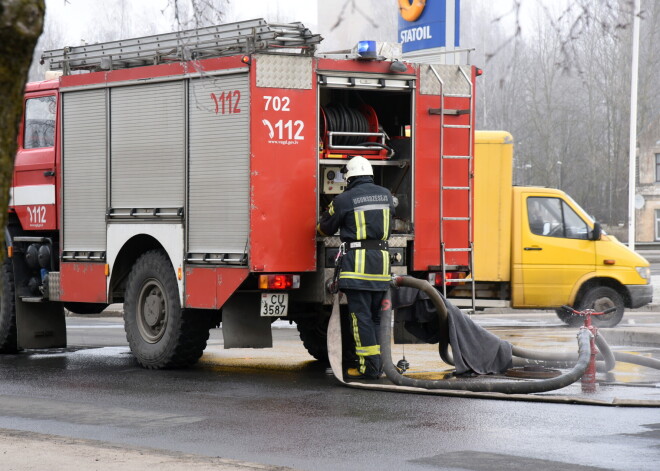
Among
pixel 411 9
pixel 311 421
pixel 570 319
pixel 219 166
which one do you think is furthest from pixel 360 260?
pixel 411 9

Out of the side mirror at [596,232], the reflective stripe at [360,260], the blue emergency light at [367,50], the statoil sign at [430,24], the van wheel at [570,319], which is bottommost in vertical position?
the van wheel at [570,319]

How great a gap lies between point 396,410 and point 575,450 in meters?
1.91

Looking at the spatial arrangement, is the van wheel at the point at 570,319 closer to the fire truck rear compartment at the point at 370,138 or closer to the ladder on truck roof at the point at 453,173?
the ladder on truck roof at the point at 453,173

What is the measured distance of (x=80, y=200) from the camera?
1174 cm

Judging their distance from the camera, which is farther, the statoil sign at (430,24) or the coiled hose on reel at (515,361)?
the statoil sign at (430,24)

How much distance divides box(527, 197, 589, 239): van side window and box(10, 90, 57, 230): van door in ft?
20.8

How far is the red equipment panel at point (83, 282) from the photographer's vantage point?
37.7ft

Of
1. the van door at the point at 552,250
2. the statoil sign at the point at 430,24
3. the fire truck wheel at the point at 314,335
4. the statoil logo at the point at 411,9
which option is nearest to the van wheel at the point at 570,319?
the van door at the point at 552,250

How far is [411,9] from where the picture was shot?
18.3m

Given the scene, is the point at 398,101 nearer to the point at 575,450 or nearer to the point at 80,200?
the point at 80,200

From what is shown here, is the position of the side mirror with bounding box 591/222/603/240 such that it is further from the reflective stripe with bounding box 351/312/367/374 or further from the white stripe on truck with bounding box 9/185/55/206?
the white stripe on truck with bounding box 9/185/55/206

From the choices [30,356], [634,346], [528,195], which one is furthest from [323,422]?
[528,195]

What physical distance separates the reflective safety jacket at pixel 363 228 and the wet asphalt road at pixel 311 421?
3.03 feet

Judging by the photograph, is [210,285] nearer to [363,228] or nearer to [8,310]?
[363,228]
